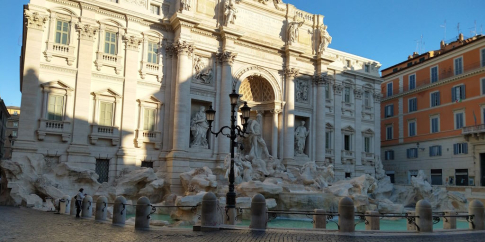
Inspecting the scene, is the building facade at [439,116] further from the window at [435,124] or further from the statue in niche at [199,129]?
the statue in niche at [199,129]

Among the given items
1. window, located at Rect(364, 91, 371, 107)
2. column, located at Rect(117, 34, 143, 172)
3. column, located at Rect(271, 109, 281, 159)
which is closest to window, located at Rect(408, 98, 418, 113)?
window, located at Rect(364, 91, 371, 107)

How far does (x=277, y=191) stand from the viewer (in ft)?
71.2

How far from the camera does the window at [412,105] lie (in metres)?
40.4

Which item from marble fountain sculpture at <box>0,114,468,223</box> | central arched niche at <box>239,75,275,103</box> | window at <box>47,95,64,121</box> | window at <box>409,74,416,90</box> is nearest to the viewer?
marble fountain sculpture at <box>0,114,468,223</box>

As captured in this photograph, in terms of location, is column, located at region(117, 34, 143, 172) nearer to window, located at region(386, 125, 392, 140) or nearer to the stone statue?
the stone statue

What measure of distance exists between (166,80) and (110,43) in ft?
13.3

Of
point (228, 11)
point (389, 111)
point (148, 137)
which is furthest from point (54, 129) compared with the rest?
point (389, 111)

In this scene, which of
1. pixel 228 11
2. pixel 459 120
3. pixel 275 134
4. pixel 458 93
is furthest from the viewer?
pixel 458 93

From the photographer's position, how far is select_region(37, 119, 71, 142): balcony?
22.6m

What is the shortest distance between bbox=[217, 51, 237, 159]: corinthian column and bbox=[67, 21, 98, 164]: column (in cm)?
828

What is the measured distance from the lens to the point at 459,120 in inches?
1399

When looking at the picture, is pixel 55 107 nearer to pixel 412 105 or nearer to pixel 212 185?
pixel 212 185

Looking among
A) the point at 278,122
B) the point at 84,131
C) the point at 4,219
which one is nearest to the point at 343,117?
the point at 278,122

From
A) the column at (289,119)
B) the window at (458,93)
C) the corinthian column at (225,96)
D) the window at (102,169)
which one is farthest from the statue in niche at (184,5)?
the window at (458,93)
